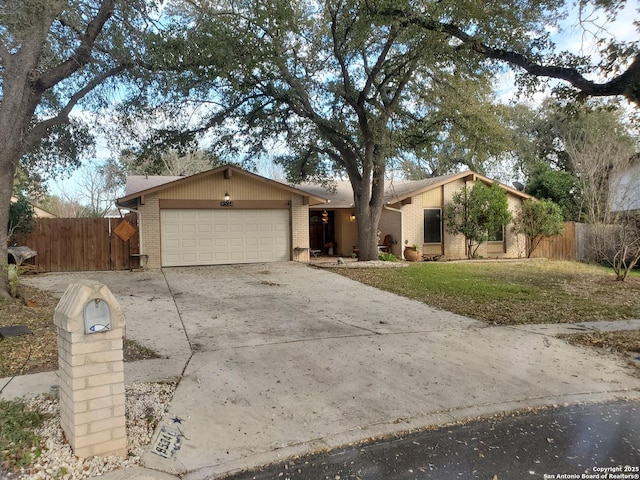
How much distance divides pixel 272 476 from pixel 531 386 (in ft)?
10.2

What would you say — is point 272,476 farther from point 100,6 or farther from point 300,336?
point 100,6

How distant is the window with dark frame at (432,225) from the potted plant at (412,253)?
42.9 inches

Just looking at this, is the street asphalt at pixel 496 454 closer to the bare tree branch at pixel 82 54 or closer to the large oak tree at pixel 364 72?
the large oak tree at pixel 364 72

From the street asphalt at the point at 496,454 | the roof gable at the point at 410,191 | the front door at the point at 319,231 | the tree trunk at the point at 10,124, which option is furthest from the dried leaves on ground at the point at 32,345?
the front door at the point at 319,231

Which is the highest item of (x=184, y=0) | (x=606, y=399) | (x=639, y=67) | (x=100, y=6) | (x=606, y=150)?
(x=184, y=0)

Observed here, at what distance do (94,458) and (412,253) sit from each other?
16.1 meters

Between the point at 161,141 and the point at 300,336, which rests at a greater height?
the point at 161,141

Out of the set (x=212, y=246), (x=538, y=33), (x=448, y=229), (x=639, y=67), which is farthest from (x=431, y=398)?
(x=448, y=229)

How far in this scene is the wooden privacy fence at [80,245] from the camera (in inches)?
549

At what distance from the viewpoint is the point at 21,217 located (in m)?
13.0

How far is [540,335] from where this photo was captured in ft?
21.3

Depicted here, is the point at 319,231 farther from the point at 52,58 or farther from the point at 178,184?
the point at 52,58

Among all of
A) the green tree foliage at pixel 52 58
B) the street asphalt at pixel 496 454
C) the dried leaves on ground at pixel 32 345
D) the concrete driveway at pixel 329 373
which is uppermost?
the green tree foliage at pixel 52 58

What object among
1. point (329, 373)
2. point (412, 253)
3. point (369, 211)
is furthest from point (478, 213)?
point (329, 373)
